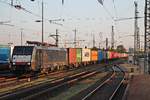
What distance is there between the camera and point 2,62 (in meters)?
38.3

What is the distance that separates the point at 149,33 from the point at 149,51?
1677 mm

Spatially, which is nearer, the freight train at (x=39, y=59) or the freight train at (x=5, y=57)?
the freight train at (x=39, y=59)

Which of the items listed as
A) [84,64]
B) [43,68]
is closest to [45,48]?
[43,68]

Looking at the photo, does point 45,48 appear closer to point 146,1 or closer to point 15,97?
point 146,1

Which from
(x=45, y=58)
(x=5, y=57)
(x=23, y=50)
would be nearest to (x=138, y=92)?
(x=23, y=50)

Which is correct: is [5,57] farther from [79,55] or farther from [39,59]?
[79,55]

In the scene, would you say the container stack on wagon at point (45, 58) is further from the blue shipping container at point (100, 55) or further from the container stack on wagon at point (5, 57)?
the blue shipping container at point (100, 55)

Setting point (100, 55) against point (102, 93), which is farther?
point (100, 55)

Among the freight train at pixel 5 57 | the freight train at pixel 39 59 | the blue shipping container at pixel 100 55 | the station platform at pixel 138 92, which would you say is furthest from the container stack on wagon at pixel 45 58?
the blue shipping container at pixel 100 55

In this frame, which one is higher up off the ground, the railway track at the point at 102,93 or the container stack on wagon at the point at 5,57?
the container stack on wagon at the point at 5,57

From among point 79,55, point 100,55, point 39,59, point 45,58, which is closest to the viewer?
point 39,59

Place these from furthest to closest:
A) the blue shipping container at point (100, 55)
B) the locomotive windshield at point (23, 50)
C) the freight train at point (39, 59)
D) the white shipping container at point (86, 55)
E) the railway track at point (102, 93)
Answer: the blue shipping container at point (100, 55) < the white shipping container at point (86, 55) < the locomotive windshield at point (23, 50) < the freight train at point (39, 59) < the railway track at point (102, 93)

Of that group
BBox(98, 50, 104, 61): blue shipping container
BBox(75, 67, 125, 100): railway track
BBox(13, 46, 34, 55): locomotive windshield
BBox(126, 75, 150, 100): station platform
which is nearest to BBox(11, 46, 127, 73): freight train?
BBox(13, 46, 34, 55): locomotive windshield

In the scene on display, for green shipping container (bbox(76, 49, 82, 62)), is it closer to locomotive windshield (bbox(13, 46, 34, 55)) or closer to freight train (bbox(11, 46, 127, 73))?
freight train (bbox(11, 46, 127, 73))
